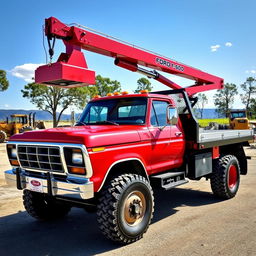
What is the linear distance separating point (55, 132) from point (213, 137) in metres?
3.64

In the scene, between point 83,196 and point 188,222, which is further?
point 188,222

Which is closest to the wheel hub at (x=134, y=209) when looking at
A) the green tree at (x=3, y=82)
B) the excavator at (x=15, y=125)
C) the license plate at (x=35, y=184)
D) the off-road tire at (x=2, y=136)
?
the license plate at (x=35, y=184)

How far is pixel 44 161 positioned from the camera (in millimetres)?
3965

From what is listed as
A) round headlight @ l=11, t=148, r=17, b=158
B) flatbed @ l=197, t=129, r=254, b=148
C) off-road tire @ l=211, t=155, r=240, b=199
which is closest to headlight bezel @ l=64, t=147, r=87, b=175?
round headlight @ l=11, t=148, r=17, b=158

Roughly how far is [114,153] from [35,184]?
1258mm

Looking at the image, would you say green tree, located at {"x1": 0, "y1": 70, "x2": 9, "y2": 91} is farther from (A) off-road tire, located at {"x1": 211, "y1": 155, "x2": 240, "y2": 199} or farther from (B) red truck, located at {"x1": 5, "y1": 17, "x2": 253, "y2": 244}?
(A) off-road tire, located at {"x1": 211, "y1": 155, "x2": 240, "y2": 199}

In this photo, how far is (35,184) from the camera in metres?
4.04

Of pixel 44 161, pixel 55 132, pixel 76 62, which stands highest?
pixel 76 62

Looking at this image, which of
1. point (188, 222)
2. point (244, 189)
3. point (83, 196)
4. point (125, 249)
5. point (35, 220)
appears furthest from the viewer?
point (244, 189)

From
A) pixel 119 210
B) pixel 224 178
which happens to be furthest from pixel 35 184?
pixel 224 178

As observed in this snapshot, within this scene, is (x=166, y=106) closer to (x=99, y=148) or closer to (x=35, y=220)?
(x=99, y=148)

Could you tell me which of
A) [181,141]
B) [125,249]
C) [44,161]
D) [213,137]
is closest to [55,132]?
[44,161]

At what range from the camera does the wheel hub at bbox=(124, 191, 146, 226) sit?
4.04 m

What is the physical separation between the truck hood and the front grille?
12 centimetres
